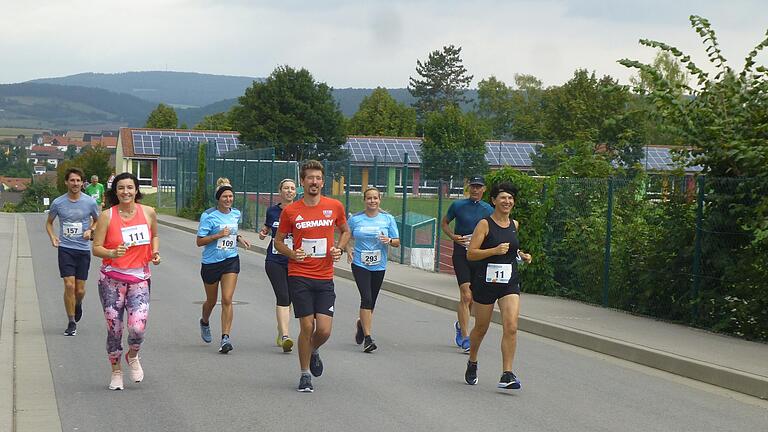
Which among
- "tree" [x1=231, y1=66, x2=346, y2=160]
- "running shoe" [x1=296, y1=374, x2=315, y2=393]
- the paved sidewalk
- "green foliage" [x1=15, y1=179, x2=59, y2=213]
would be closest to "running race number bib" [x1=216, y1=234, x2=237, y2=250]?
"running shoe" [x1=296, y1=374, x2=315, y2=393]

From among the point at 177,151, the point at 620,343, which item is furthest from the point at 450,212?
the point at 177,151

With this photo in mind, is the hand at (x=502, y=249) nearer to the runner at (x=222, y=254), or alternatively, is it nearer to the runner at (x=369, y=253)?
the runner at (x=369, y=253)

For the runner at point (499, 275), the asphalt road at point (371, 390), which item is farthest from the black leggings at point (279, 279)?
the runner at point (499, 275)

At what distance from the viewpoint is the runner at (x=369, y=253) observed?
1254 cm

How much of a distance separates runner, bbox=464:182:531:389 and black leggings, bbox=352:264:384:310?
2.37 meters

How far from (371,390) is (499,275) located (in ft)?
4.93

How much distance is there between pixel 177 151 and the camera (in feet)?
188

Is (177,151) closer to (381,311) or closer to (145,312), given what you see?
(381,311)

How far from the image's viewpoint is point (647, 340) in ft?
42.5

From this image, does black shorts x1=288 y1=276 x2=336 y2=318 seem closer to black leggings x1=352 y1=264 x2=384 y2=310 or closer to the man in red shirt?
the man in red shirt

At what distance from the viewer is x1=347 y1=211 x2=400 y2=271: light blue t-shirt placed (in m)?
12.7

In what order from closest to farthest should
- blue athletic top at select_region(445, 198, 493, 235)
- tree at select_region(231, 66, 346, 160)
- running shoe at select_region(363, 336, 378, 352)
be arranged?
running shoe at select_region(363, 336, 378, 352) → blue athletic top at select_region(445, 198, 493, 235) → tree at select_region(231, 66, 346, 160)

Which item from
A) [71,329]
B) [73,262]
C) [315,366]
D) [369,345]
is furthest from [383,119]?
[315,366]

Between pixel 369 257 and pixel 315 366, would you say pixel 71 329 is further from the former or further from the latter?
pixel 315 366
